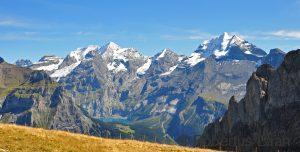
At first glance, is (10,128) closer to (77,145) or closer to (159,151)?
(77,145)

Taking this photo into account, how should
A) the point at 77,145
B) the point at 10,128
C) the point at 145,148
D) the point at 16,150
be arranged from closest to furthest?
the point at 16,150, the point at 77,145, the point at 10,128, the point at 145,148

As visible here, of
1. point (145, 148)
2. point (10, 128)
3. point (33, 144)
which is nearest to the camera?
point (33, 144)

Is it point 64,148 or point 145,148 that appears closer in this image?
point 64,148

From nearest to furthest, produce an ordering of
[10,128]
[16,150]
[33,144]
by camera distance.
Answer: [16,150] → [33,144] → [10,128]

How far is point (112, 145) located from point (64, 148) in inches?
424

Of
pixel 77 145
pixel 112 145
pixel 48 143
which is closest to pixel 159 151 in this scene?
pixel 112 145

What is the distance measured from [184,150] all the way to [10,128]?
2586 centimetres

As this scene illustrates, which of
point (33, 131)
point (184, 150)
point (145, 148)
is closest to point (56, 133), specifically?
point (33, 131)

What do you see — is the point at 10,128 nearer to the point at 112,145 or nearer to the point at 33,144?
the point at 33,144

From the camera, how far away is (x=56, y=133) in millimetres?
64062

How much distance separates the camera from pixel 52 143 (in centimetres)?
5484

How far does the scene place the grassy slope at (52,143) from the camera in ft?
169

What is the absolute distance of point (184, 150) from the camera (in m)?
69.0

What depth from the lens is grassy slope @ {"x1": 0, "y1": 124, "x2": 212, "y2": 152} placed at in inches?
2023
